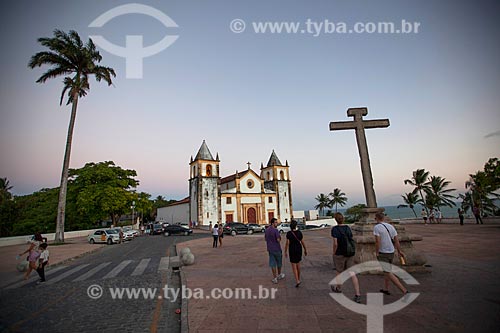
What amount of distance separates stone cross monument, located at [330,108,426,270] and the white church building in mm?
36392

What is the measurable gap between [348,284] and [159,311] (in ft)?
14.7

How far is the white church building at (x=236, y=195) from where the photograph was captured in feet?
143

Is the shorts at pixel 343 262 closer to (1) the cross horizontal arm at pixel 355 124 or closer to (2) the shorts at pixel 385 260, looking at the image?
(2) the shorts at pixel 385 260

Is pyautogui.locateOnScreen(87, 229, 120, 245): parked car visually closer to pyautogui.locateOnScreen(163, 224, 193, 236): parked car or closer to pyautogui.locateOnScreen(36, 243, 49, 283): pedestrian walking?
pyautogui.locateOnScreen(163, 224, 193, 236): parked car

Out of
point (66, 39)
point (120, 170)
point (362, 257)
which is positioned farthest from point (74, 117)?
point (362, 257)

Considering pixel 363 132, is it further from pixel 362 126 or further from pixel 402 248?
pixel 402 248

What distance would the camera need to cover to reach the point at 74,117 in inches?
919

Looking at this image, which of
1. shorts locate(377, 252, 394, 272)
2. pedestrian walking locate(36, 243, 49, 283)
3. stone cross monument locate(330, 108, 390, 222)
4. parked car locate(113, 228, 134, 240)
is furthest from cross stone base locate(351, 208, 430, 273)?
parked car locate(113, 228, 134, 240)

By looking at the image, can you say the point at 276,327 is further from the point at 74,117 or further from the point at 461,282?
the point at 74,117

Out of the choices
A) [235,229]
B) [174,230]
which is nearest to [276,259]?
[235,229]

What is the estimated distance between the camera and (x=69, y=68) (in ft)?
76.4

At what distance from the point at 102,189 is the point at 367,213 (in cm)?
3421

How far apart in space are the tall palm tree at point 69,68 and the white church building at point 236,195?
2196 cm

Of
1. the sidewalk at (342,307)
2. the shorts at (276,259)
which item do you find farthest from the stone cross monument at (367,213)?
the shorts at (276,259)
